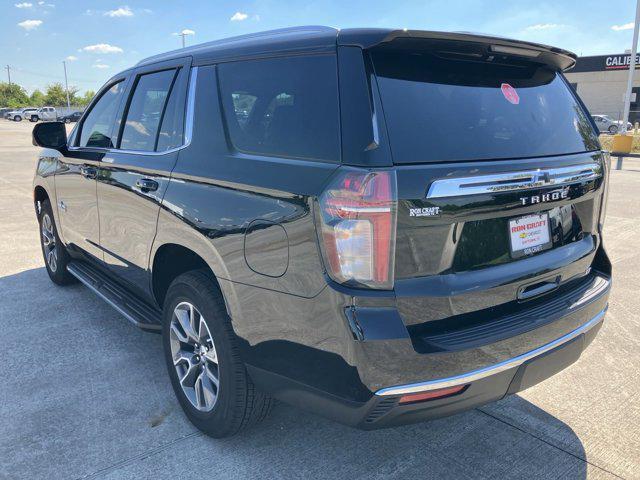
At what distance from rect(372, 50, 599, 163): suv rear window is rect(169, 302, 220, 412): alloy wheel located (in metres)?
1.38

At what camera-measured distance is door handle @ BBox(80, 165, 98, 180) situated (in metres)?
3.76

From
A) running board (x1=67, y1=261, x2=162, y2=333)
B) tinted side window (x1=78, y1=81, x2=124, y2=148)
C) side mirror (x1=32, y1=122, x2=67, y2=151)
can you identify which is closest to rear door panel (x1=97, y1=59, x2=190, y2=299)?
running board (x1=67, y1=261, x2=162, y2=333)

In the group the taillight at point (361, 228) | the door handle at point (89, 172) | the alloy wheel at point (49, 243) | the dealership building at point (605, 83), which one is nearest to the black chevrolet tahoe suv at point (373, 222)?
the taillight at point (361, 228)

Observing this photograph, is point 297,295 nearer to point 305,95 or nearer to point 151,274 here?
point 305,95

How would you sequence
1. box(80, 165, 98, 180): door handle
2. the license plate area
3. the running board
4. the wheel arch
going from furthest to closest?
box(80, 165, 98, 180): door handle
the running board
the wheel arch
the license plate area

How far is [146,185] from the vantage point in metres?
3.05

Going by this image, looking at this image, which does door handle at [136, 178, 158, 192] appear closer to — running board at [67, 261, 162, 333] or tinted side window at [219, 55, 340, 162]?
tinted side window at [219, 55, 340, 162]

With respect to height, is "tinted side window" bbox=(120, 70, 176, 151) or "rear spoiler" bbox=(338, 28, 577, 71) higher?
"rear spoiler" bbox=(338, 28, 577, 71)

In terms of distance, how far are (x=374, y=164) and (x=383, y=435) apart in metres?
1.60

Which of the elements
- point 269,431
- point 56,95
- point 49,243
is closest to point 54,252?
point 49,243

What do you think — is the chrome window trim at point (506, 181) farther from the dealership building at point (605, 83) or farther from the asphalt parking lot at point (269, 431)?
the dealership building at point (605, 83)

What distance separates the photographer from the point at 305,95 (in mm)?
2232

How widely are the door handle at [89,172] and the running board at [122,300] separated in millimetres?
768

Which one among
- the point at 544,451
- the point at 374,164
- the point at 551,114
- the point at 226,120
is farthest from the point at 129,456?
the point at 551,114
